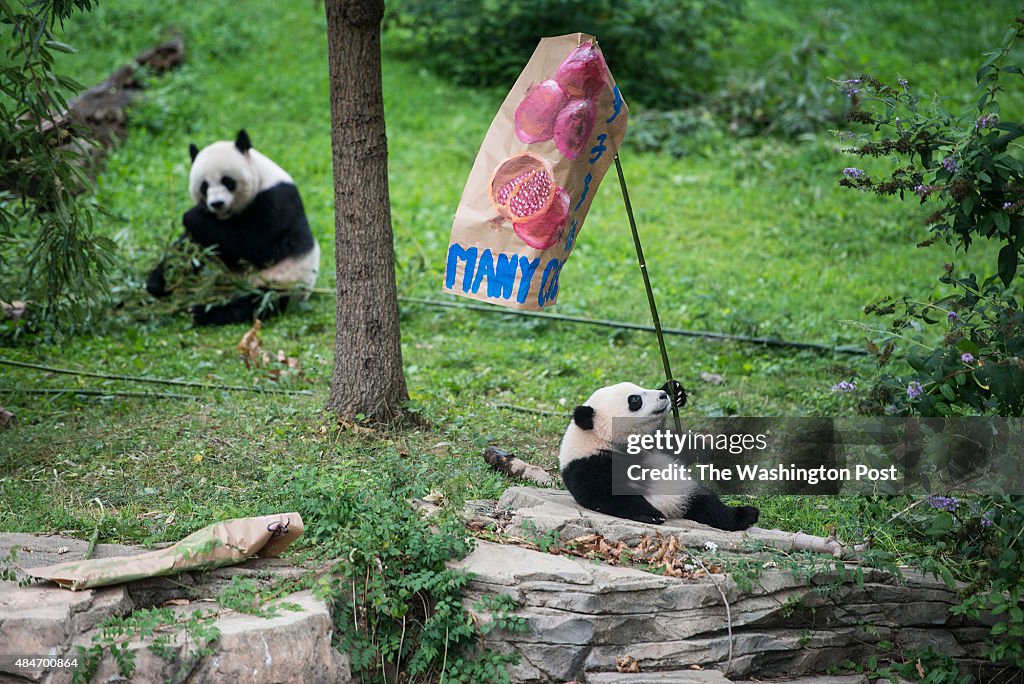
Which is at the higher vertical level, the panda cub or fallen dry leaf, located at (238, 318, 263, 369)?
fallen dry leaf, located at (238, 318, 263, 369)

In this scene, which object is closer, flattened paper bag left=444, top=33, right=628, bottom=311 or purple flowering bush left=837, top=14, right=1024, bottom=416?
purple flowering bush left=837, top=14, right=1024, bottom=416

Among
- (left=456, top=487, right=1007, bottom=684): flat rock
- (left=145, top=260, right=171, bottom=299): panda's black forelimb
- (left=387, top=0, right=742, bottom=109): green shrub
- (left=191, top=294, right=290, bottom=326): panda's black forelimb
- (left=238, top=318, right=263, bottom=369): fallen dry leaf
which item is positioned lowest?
(left=456, top=487, right=1007, bottom=684): flat rock

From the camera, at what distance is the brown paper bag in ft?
12.1

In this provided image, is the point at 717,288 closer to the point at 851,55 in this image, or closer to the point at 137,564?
the point at 137,564

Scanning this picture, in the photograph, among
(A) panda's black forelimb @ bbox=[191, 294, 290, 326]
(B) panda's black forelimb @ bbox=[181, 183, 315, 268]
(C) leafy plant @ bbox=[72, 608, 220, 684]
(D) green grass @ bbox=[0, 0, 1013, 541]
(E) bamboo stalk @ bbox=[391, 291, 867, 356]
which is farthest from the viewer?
(B) panda's black forelimb @ bbox=[181, 183, 315, 268]

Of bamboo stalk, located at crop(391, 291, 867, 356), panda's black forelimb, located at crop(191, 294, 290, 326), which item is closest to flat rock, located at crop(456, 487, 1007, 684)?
bamboo stalk, located at crop(391, 291, 867, 356)

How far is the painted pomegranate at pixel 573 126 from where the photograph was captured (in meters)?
4.41

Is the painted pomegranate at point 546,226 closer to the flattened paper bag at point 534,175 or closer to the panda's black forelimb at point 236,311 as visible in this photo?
the flattened paper bag at point 534,175

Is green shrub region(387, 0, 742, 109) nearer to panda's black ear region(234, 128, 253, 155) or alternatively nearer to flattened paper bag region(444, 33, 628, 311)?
panda's black ear region(234, 128, 253, 155)

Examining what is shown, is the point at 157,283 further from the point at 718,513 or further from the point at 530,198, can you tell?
the point at 718,513

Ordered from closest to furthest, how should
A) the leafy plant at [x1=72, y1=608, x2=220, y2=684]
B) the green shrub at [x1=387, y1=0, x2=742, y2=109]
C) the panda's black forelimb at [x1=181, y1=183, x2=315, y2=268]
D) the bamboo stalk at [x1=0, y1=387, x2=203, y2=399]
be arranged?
1. the leafy plant at [x1=72, y1=608, x2=220, y2=684]
2. the bamboo stalk at [x1=0, y1=387, x2=203, y2=399]
3. the panda's black forelimb at [x1=181, y1=183, x2=315, y2=268]
4. the green shrub at [x1=387, y1=0, x2=742, y2=109]

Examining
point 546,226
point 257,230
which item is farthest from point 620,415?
point 257,230

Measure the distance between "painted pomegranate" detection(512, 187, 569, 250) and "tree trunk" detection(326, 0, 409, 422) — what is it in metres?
1.15

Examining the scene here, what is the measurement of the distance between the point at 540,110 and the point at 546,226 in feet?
1.71
